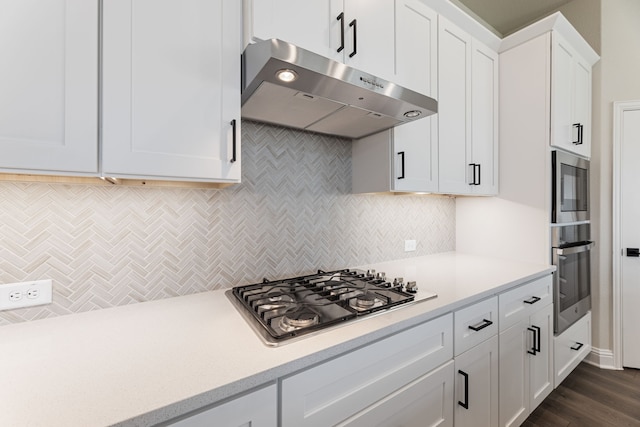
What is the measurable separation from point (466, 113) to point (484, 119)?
227mm

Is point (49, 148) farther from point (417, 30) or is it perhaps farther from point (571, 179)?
point (571, 179)

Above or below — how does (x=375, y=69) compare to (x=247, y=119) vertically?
above

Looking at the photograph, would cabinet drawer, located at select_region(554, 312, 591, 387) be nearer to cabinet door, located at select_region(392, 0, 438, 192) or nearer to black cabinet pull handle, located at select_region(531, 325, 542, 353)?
black cabinet pull handle, located at select_region(531, 325, 542, 353)

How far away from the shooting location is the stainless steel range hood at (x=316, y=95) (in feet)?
3.11

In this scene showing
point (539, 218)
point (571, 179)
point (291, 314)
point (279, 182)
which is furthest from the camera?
point (571, 179)

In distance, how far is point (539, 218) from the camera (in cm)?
190

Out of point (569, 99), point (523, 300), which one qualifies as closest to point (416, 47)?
Result: point (569, 99)

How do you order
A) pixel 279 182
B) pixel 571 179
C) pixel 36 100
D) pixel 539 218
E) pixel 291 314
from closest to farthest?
pixel 36 100 → pixel 291 314 → pixel 279 182 → pixel 539 218 → pixel 571 179

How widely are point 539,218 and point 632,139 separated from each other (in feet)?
4.16

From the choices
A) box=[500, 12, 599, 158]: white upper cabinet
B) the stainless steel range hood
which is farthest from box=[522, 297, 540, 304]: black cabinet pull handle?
the stainless steel range hood

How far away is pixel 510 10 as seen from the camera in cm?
246

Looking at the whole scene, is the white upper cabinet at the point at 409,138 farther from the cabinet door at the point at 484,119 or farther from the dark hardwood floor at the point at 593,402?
the dark hardwood floor at the point at 593,402

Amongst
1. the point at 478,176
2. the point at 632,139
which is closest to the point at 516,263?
the point at 478,176

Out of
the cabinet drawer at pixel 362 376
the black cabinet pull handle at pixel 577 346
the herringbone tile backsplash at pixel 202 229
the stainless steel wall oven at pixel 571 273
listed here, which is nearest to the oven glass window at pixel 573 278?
the stainless steel wall oven at pixel 571 273
